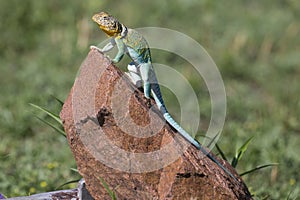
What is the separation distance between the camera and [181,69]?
800 cm

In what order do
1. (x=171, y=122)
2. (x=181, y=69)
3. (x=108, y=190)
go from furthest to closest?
(x=181, y=69) < (x=171, y=122) < (x=108, y=190)

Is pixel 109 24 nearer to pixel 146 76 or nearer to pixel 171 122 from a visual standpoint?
pixel 146 76

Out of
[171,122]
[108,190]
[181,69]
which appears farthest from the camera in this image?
[181,69]

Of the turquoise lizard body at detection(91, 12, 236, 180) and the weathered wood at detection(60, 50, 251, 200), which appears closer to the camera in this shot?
the weathered wood at detection(60, 50, 251, 200)

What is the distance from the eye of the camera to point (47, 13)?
8.84m

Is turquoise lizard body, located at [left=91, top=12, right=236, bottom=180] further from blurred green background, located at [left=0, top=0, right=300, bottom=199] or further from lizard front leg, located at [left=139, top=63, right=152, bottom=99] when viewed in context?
blurred green background, located at [left=0, top=0, right=300, bottom=199]

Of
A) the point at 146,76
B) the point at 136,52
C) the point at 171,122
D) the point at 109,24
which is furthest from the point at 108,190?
the point at 109,24

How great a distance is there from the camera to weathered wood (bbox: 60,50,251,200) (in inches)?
142

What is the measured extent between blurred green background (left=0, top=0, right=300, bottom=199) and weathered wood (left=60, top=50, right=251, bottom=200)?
4.67ft

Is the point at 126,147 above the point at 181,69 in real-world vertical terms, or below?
above

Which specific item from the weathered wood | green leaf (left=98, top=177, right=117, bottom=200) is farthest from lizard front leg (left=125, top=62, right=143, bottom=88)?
green leaf (left=98, top=177, right=117, bottom=200)

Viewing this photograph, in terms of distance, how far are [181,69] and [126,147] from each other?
444 cm

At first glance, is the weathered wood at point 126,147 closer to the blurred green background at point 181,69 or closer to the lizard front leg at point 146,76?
the lizard front leg at point 146,76

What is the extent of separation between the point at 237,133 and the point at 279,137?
1.43 feet
